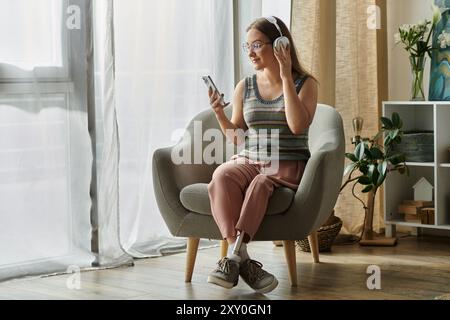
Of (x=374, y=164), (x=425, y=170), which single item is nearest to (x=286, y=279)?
(x=374, y=164)

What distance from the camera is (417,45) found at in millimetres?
4562

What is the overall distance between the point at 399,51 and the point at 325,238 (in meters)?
1.28

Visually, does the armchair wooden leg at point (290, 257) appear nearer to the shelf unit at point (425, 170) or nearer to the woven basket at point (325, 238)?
the woven basket at point (325, 238)

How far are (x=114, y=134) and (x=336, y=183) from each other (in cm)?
113

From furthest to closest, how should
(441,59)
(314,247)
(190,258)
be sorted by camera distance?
(441,59), (314,247), (190,258)

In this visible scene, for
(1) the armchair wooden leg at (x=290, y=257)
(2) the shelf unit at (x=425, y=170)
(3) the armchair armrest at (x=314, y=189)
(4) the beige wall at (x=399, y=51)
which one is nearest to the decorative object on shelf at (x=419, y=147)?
(2) the shelf unit at (x=425, y=170)

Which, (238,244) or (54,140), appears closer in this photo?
(238,244)

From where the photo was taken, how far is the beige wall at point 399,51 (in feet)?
15.9

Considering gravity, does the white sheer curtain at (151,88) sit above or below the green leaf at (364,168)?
above

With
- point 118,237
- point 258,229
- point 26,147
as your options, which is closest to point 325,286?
point 258,229

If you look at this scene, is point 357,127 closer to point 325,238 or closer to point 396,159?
point 396,159

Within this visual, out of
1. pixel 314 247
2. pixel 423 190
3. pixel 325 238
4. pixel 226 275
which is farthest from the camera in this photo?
pixel 423 190

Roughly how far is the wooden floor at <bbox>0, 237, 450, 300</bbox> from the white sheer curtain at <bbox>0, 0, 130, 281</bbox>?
16cm

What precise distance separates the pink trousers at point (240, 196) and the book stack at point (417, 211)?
4.17 ft
